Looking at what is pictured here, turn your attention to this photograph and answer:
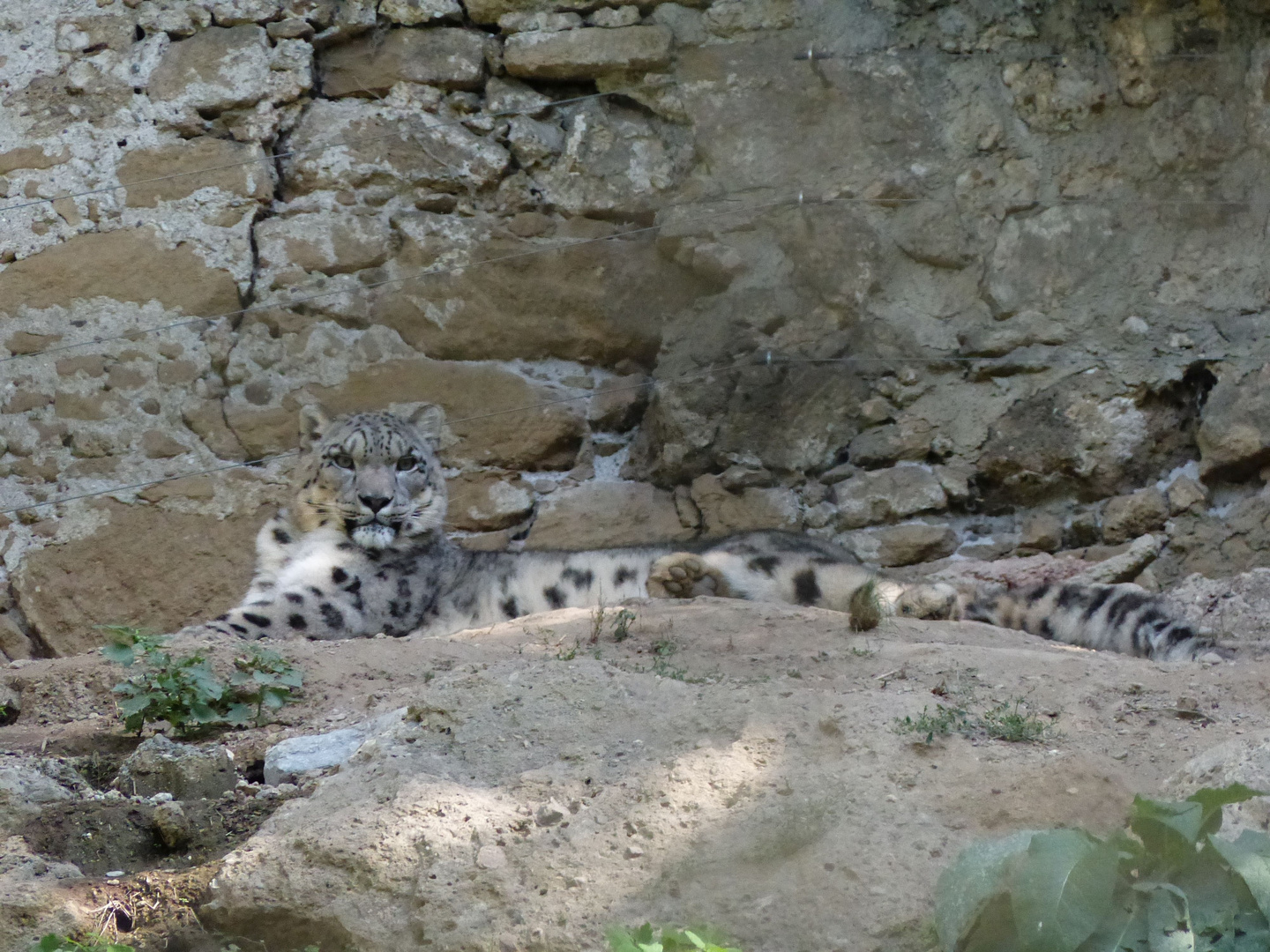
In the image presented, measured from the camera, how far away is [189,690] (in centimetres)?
441

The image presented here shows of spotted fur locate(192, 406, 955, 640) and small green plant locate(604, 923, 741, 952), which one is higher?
small green plant locate(604, 923, 741, 952)

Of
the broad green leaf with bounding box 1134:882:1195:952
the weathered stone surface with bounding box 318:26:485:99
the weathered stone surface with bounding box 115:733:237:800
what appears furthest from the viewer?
the weathered stone surface with bounding box 318:26:485:99

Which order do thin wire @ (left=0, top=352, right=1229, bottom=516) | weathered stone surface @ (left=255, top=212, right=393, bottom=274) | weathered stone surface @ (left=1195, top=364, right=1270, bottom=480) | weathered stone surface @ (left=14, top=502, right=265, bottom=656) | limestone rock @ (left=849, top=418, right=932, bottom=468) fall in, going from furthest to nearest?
1. weathered stone surface @ (left=255, top=212, right=393, bottom=274)
2. limestone rock @ (left=849, top=418, right=932, bottom=468)
3. thin wire @ (left=0, top=352, right=1229, bottom=516)
4. weathered stone surface @ (left=14, top=502, right=265, bottom=656)
5. weathered stone surface @ (left=1195, top=364, right=1270, bottom=480)

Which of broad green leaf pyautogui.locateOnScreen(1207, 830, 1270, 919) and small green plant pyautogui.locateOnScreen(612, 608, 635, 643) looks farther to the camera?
small green plant pyautogui.locateOnScreen(612, 608, 635, 643)

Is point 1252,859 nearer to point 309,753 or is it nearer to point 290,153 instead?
point 309,753

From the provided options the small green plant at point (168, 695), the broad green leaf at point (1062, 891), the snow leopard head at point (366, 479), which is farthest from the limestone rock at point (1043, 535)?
the broad green leaf at point (1062, 891)

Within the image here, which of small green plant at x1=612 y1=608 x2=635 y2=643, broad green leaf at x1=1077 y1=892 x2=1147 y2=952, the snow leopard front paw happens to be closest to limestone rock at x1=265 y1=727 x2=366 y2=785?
small green plant at x1=612 y1=608 x2=635 y2=643

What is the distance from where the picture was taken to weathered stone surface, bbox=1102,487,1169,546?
6953 mm

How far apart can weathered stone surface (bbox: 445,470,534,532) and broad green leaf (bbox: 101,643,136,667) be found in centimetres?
318

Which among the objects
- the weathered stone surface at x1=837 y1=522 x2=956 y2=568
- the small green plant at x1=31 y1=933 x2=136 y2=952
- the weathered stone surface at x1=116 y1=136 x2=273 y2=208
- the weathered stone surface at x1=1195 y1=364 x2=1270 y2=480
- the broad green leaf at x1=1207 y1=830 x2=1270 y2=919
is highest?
the broad green leaf at x1=1207 y1=830 x2=1270 y2=919

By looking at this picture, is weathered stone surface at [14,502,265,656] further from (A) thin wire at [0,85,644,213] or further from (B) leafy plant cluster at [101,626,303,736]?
(B) leafy plant cluster at [101,626,303,736]

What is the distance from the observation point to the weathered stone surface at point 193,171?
737 cm

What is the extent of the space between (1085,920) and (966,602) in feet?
13.0

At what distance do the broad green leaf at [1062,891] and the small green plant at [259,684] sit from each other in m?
2.69
